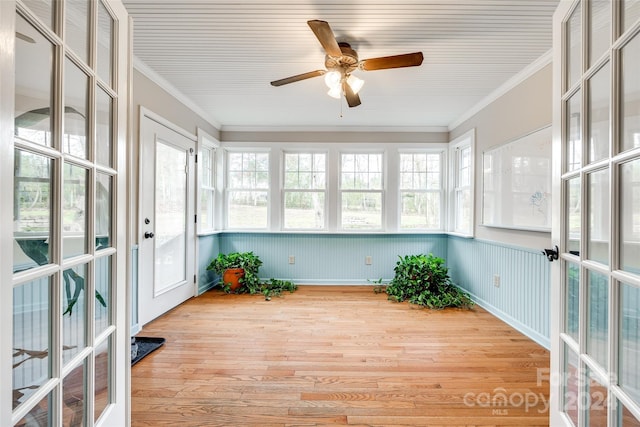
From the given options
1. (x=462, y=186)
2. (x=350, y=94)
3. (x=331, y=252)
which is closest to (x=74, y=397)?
(x=350, y=94)

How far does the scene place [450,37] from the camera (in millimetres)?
2061

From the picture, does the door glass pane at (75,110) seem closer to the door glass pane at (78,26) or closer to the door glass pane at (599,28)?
the door glass pane at (78,26)

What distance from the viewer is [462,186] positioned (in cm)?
386

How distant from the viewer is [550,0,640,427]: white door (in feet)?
2.64

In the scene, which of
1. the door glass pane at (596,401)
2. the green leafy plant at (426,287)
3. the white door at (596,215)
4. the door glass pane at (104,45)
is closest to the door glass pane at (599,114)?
the white door at (596,215)

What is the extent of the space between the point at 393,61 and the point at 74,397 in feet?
7.34

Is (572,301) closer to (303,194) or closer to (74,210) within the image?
(74,210)

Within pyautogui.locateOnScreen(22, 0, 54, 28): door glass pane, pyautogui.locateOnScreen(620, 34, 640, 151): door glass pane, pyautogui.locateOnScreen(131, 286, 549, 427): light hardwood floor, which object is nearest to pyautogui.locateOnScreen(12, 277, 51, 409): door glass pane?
pyautogui.locateOnScreen(22, 0, 54, 28): door glass pane

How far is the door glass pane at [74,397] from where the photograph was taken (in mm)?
850

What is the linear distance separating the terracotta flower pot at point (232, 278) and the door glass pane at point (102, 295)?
2791 mm

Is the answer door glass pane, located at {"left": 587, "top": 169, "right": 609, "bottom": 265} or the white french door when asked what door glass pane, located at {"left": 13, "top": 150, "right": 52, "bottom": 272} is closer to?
the white french door

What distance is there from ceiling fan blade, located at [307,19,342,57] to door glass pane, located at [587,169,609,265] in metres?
1.36

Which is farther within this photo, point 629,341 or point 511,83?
point 511,83

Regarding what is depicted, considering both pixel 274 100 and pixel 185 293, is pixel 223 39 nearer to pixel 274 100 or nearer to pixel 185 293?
pixel 274 100
